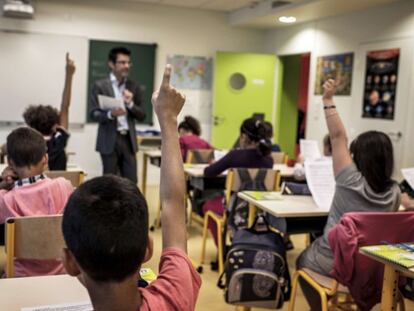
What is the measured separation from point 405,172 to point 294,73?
5531mm

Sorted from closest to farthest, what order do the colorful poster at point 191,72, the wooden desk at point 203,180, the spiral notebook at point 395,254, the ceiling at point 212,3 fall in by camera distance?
the spiral notebook at point 395,254
the wooden desk at point 203,180
the ceiling at point 212,3
the colorful poster at point 191,72

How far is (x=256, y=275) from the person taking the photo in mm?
2430

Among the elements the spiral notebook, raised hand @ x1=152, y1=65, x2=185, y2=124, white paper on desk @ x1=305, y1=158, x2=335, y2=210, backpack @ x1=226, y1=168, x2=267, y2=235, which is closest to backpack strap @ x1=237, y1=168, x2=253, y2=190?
backpack @ x1=226, y1=168, x2=267, y2=235

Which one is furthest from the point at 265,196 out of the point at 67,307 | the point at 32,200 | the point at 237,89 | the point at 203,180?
the point at 237,89

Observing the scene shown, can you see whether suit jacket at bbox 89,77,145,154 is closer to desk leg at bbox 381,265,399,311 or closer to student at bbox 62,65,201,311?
desk leg at bbox 381,265,399,311

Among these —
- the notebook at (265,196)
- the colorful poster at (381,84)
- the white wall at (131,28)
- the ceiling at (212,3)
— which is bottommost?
the notebook at (265,196)

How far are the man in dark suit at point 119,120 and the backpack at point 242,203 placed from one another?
127 centimetres

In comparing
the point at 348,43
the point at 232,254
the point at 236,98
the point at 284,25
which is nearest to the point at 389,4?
the point at 348,43

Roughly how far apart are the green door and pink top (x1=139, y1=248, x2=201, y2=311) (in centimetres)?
635

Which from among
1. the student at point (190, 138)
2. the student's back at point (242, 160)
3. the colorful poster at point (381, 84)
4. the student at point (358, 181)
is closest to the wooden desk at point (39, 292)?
the student at point (358, 181)

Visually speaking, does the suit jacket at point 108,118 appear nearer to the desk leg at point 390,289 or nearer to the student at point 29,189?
the student at point 29,189

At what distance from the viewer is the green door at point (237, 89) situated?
7.26 m

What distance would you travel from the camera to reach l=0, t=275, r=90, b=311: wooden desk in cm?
131

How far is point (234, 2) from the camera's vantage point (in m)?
6.59
